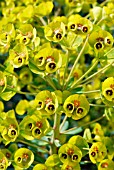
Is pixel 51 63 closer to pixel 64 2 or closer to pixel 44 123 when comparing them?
pixel 44 123

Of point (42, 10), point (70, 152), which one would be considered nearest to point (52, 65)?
point (70, 152)

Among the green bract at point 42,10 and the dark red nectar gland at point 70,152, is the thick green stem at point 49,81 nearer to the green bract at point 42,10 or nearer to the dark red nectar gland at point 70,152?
the dark red nectar gland at point 70,152

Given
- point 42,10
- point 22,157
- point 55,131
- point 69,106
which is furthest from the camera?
point 42,10

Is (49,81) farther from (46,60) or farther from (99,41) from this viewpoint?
(99,41)

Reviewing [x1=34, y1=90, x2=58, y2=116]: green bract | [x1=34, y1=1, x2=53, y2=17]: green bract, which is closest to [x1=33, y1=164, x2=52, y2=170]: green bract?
[x1=34, y1=90, x2=58, y2=116]: green bract

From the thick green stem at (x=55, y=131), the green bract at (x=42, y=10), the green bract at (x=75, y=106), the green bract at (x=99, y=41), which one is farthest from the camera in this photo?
the green bract at (x=42, y=10)

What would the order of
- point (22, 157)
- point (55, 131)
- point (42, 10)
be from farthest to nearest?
point (42, 10) → point (55, 131) → point (22, 157)

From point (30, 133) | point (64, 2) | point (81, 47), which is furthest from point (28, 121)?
point (64, 2)

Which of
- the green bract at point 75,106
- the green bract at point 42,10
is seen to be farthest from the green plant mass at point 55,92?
the green bract at point 42,10
